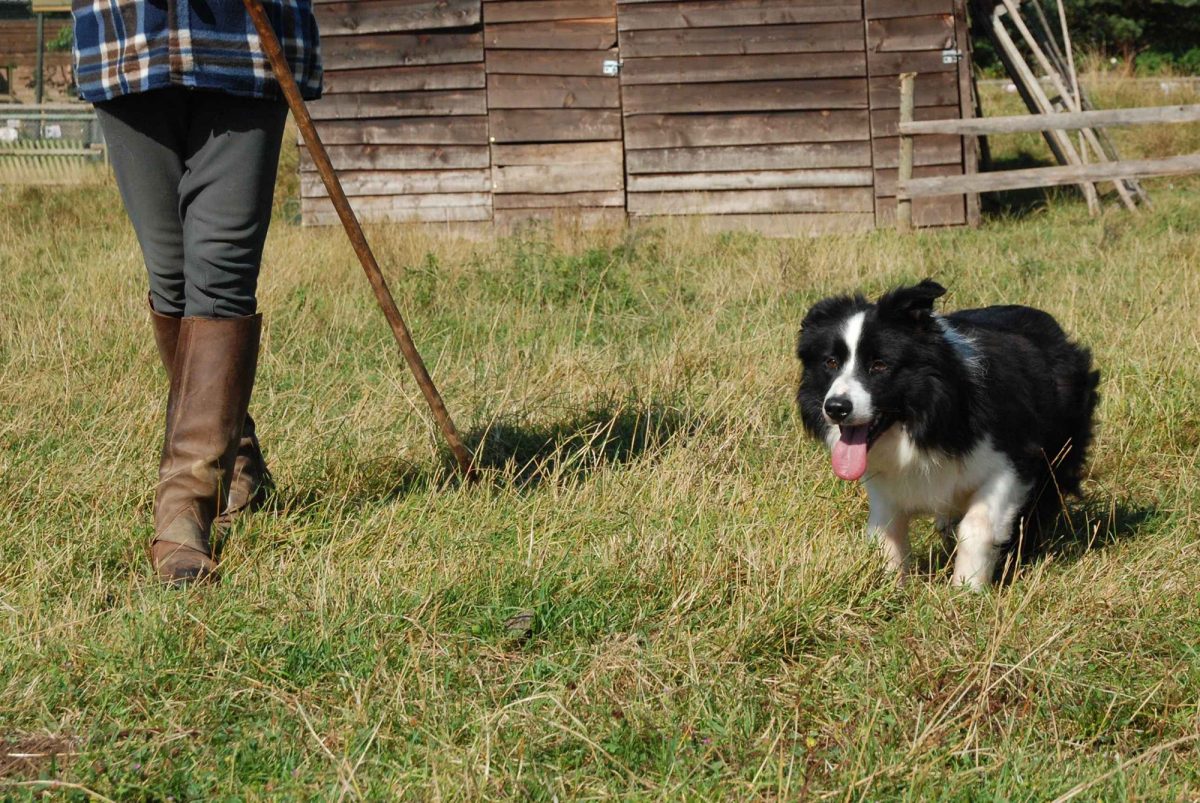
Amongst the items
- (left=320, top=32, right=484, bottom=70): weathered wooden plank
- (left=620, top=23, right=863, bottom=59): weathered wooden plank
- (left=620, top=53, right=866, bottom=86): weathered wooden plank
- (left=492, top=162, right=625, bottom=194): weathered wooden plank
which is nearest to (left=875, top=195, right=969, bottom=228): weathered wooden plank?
(left=620, top=53, right=866, bottom=86): weathered wooden plank

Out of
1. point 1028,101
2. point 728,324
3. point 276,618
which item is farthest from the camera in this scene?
point 1028,101

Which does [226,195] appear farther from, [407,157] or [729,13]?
[407,157]

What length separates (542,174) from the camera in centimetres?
1286

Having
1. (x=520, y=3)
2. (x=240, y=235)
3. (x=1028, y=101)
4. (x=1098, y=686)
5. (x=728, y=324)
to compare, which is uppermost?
(x=520, y=3)

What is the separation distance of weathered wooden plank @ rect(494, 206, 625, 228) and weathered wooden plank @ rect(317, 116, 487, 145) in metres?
0.80

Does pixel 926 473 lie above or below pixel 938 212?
below

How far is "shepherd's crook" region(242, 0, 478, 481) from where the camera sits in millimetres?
3363

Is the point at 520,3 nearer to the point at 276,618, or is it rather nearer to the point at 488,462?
the point at 488,462

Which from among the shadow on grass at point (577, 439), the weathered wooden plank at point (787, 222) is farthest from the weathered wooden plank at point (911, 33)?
the shadow on grass at point (577, 439)

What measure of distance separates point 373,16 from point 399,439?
9473mm

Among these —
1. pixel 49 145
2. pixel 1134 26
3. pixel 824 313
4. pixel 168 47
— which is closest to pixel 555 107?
pixel 824 313

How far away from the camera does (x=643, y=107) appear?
491 inches

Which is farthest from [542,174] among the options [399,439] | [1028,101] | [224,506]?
[224,506]

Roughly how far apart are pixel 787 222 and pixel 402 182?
4.13 m
